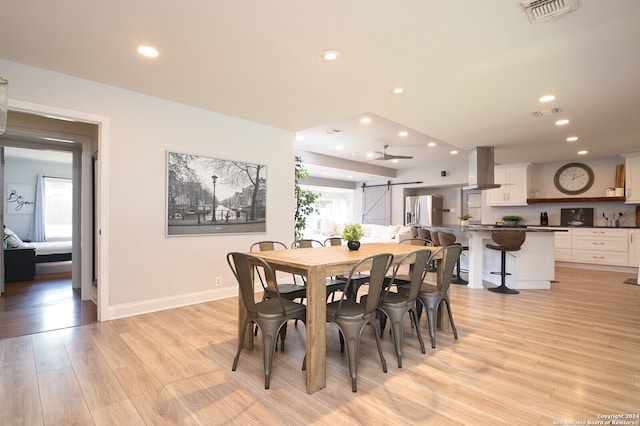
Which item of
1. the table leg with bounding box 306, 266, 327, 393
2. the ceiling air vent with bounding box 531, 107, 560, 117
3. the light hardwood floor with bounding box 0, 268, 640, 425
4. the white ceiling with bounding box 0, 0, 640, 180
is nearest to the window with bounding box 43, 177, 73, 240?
the light hardwood floor with bounding box 0, 268, 640, 425

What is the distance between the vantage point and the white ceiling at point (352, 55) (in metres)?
2.16

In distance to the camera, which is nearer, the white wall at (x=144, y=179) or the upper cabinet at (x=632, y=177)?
the white wall at (x=144, y=179)

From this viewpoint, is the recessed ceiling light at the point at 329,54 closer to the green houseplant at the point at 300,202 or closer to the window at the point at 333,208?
the green houseplant at the point at 300,202

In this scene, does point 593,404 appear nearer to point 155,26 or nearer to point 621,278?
point 155,26

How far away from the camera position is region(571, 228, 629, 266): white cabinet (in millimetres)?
6672

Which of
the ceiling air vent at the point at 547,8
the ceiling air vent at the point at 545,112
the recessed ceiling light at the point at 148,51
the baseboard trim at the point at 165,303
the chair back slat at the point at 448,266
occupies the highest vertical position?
the recessed ceiling light at the point at 148,51

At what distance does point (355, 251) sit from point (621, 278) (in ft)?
20.1

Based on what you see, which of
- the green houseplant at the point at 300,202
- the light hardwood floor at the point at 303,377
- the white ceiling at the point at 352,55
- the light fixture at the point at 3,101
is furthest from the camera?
the green houseplant at the point at 300,202

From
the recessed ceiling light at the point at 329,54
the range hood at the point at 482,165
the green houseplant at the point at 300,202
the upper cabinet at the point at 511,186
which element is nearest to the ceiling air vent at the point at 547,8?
the recessed ceiling light at the point at 329,54

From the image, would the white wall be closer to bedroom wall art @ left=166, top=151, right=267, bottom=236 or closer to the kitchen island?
bedroom wall art @ left=166, top=151, right=267, bottom=236

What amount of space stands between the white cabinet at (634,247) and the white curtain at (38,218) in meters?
13.4

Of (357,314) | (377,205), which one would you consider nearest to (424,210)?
(377,205)

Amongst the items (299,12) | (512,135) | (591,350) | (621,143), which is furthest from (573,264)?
(299,12)

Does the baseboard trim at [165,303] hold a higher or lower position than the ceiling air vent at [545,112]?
lower
